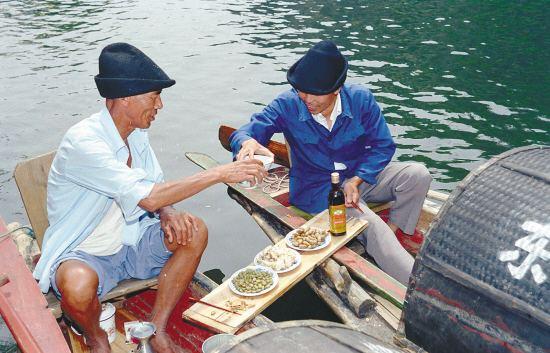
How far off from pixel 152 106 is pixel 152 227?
124 centimetres

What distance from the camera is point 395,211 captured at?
6.88 meters

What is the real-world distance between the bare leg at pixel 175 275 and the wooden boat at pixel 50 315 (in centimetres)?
25

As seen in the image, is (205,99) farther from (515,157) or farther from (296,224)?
(515,157)

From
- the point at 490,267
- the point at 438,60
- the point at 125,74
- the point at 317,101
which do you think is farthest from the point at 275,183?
the point at 438,60

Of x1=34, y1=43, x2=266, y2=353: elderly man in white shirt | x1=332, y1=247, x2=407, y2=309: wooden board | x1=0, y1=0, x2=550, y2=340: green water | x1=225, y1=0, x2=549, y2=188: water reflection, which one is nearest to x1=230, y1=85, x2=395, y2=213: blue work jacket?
x1=332, y1=247, x2=407, y2=309: wooden board

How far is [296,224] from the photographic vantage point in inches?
258

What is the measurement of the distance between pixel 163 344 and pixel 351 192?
2571 mm

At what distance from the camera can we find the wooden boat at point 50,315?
4680 mm

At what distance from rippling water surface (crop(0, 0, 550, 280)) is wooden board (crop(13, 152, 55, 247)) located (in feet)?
11.1

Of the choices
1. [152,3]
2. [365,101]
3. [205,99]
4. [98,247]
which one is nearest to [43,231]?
[98,247]

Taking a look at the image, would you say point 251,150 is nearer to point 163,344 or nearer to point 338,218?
point 338,218

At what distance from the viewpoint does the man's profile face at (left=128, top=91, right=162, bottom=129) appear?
5.21 metres

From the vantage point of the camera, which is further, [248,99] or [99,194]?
[248,99]

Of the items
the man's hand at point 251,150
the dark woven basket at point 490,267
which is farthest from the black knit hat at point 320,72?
the dark woven basket at point 490,267
